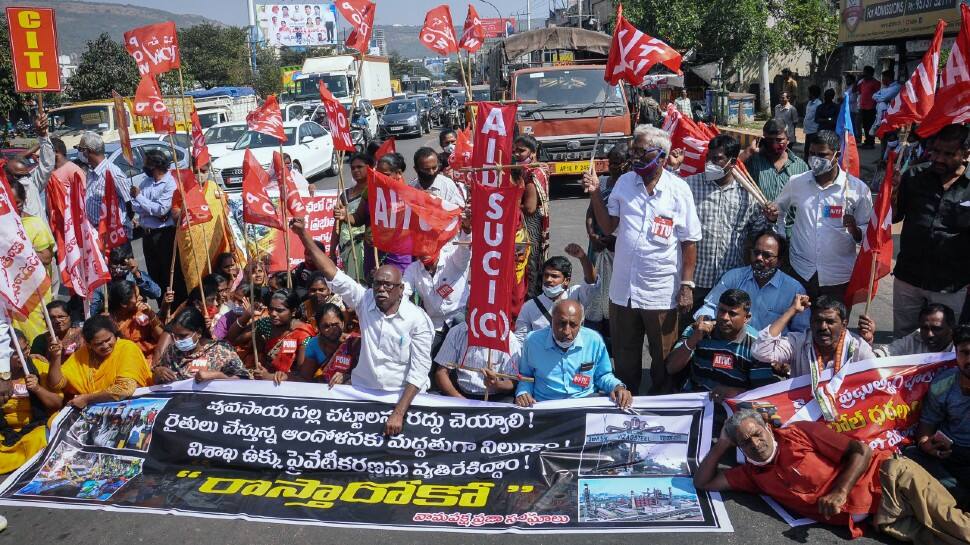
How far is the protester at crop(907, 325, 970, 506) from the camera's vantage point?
14.6 ft

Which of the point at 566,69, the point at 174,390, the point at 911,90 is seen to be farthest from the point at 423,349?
the point at 566,69

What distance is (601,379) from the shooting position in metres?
5.25

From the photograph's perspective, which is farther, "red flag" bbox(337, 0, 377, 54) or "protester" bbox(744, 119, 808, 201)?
"red flag" bbox(337, 0, 377, 54)

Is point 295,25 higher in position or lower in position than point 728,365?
higher

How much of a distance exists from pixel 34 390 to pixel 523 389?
10.7 feet

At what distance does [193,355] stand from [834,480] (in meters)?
4.20

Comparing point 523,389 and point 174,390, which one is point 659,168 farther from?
point 174,390

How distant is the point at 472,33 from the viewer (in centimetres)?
1022

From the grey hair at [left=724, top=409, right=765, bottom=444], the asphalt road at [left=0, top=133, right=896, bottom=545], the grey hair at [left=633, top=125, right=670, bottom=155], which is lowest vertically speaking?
the asphalt road at [left=0, top=133, right=896, bottom=545]

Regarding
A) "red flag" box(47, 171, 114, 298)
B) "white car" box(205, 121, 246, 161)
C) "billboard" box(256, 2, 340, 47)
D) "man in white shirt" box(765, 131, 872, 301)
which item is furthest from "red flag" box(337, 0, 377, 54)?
"billboard" box(256, 2, 340, 47)

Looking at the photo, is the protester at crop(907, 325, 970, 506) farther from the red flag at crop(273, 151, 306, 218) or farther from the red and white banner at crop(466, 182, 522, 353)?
the red flag at crop(273, 151, 306, 218)

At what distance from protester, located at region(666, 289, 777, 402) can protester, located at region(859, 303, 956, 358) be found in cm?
65

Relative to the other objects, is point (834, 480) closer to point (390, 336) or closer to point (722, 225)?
point (722, 225)

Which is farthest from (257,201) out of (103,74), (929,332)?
(103,74)
